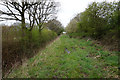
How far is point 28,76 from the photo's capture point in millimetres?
3213

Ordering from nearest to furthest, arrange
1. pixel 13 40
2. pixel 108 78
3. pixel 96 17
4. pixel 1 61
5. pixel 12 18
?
pixel 108 78, pixel 1 61, pixel 13 40, pixel 12 18, pixel 96 17

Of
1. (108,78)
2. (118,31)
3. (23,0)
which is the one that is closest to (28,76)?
(108,78)

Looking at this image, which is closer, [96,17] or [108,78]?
[108,78]

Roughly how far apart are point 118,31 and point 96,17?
4002mm

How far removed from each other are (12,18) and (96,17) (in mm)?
8808

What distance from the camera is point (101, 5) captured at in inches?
276

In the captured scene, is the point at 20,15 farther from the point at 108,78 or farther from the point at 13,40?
the point at 108,78

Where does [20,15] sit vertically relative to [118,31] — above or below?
above

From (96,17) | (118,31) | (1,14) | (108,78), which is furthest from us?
(96,17)

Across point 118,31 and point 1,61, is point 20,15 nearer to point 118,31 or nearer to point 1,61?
point 1,61

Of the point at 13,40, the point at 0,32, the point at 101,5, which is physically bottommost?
the point at 13,40

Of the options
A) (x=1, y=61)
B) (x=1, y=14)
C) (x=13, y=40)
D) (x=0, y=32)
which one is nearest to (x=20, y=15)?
(x=1, y=14)

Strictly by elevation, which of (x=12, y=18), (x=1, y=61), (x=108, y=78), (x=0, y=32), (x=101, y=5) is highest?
(x=101, y=5)

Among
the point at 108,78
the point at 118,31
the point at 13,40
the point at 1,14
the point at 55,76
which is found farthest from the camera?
the point at 1,14
